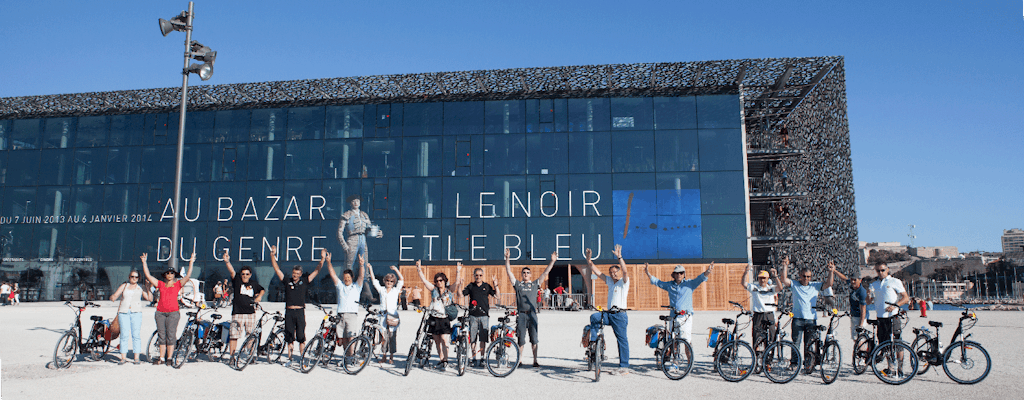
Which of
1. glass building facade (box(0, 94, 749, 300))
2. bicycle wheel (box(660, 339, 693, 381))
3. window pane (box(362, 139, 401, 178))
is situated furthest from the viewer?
window pane (box(362, 139, 401, 178))

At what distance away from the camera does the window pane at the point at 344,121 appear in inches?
1451

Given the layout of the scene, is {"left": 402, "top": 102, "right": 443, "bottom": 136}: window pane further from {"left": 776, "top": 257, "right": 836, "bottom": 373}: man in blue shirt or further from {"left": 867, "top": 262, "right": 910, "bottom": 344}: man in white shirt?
{"left": 867, "top": 262, "right": 910, "bottom": 344}: man in white shirt

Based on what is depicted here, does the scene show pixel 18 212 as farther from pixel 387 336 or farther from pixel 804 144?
pixel 804 144

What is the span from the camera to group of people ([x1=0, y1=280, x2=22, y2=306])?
36.2 m

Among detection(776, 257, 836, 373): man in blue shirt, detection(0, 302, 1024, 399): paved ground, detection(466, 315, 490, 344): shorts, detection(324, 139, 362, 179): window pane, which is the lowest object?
detection(0, 302, 1024, 399): paved ground

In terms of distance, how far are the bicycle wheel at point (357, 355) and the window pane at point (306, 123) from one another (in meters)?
28.1

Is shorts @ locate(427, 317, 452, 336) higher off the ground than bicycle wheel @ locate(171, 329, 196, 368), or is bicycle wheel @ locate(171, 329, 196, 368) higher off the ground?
shorts @ locate(427, 317, 452, 336)

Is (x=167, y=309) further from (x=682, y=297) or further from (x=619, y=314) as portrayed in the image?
(x=682, y=297)

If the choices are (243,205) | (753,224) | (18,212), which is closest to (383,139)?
(243,205)

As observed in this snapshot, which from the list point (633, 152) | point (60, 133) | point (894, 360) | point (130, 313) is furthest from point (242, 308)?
point (60, 133)

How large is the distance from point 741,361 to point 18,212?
4152 cm

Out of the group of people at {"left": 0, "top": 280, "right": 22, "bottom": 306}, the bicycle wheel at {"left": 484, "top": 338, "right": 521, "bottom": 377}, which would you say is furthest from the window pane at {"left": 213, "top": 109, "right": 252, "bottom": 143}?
the bicycle wheel at {"left": 484, "top": 338, "right": 521, "bottom": 377}

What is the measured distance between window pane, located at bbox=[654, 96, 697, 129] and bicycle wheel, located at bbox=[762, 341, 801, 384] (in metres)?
25.9

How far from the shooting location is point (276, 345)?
1179 centimetres
